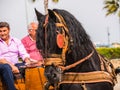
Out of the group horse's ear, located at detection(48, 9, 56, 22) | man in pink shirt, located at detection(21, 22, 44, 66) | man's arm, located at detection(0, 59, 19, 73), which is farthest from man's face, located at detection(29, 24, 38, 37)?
horse's ear, located at detection(48, 9, 56, 22)

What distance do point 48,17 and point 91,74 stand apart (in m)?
0.90

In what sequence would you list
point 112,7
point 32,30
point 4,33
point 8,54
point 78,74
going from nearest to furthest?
point 78,74 < point 4,33 < point 8,54 < point 32,30 < point 112,7

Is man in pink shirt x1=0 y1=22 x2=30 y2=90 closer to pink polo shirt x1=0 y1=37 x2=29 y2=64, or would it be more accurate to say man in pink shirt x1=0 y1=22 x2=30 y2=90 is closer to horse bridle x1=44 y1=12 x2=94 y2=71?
pink polo shirt x1=0 y1=37 x2=29 y2=64

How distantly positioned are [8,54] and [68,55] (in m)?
2.67

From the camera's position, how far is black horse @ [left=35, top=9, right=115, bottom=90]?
4996mm

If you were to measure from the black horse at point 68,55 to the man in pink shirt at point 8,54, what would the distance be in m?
2.08

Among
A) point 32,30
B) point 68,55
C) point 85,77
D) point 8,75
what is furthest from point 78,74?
point 32,30

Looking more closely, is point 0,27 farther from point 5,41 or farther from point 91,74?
point 91,74

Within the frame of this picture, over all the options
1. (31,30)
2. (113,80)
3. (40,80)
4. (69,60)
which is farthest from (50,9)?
(31,30)

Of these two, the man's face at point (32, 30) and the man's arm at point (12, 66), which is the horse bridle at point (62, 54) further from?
the man's face at point (32, 30)

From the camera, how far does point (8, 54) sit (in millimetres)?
7562

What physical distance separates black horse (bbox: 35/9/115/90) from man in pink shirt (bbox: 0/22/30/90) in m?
2.08

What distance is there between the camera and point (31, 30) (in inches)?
319

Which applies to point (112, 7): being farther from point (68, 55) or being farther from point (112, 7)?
point (68, 55)
